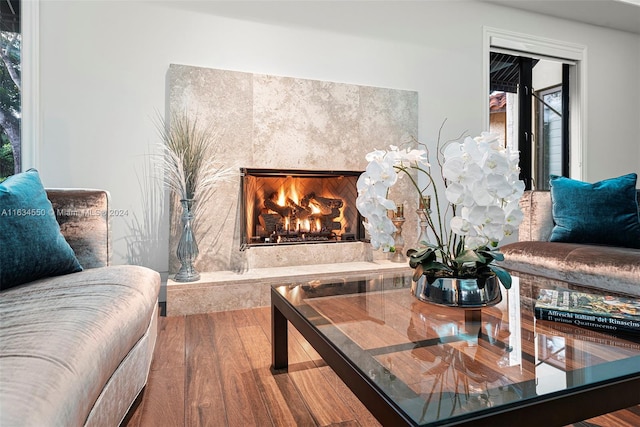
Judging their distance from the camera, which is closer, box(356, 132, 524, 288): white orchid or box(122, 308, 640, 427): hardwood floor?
box(356, 132, 524, 288): white orchid

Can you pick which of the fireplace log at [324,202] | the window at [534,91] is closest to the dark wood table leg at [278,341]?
the fireplace log at [324,202]

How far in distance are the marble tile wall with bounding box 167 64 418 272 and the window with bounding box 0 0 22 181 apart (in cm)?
94

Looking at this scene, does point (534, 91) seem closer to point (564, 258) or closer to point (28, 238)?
point (564, 258)

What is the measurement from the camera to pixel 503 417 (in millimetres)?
635

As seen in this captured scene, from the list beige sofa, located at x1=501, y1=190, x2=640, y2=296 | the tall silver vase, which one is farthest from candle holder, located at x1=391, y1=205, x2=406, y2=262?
the tall silver vase

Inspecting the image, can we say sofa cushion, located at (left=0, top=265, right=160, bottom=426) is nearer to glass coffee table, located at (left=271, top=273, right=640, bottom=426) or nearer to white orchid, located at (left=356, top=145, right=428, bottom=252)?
glass coffee table, located at (left=271, top=273, right=640, bottom=426)

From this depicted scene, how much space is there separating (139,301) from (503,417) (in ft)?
3.71

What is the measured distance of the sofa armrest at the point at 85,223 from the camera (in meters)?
1.64

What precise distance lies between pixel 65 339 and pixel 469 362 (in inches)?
35.0

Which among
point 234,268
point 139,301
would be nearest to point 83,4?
point 234,268

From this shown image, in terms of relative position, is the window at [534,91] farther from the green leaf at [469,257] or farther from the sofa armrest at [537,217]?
the green leaf at [469,257]

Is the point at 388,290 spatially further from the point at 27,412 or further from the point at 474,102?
the point at 474,102

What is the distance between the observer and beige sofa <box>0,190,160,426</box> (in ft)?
2.34

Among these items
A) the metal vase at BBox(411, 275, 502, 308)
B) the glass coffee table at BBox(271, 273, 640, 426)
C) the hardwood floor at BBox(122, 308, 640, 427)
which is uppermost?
the metal vase at BBox(411, 275, 502, 308)
